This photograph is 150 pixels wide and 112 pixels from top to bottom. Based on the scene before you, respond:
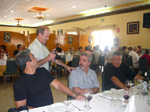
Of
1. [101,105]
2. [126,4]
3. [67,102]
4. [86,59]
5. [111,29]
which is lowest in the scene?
[101,105]

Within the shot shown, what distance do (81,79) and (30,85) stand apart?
868mm

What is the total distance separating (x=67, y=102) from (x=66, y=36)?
9.47 metres

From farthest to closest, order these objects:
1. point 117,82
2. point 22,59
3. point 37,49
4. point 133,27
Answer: point 133,27 < point 37,49 < point 117,82 < point 22,59

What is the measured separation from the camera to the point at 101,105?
1.66 meters

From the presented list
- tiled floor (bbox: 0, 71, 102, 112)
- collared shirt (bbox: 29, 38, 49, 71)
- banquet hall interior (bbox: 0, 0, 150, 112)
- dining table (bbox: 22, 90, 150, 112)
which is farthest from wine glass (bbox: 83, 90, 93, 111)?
banquet hall interior (bbox: 0, 0, 150, 112)

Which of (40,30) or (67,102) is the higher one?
(40,30)

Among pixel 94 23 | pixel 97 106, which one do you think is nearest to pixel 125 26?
pixel 94 23

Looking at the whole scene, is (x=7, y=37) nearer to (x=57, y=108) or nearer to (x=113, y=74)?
(x=113, y=74)

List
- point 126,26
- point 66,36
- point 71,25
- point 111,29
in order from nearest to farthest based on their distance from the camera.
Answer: point 126,26 → point 111,29 → point 66,36 → point 71,25

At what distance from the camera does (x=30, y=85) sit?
1.75 metres

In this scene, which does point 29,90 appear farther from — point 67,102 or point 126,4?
point 126,4

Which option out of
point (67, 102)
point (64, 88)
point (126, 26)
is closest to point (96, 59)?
point (126, 26)

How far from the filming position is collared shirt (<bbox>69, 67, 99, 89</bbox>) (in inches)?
91.2

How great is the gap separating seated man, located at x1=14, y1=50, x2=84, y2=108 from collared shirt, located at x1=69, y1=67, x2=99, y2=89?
1.63 feet
